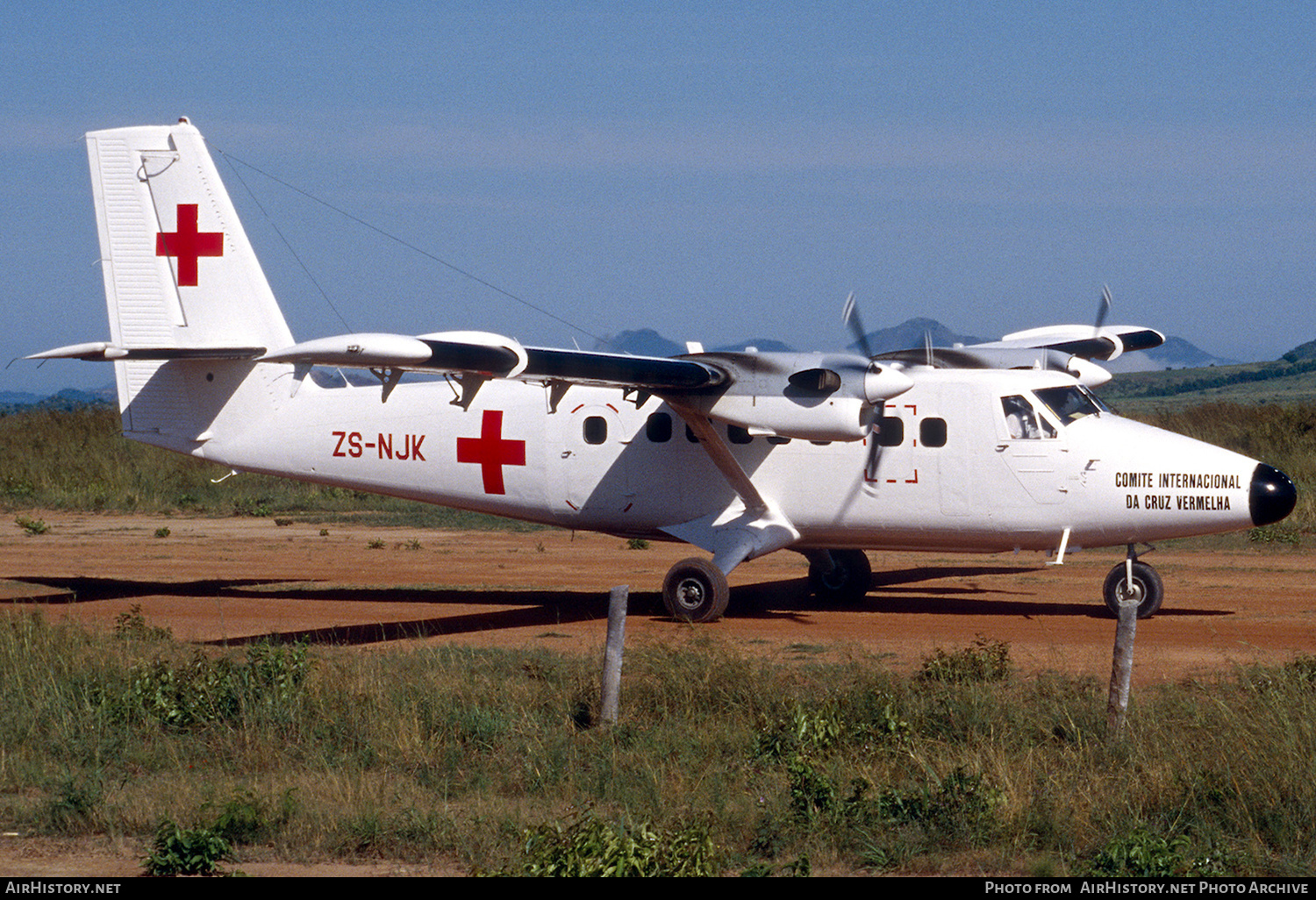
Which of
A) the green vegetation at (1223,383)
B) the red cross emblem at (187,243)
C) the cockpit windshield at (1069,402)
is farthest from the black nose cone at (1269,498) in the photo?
the green vegetation at (1223,383)

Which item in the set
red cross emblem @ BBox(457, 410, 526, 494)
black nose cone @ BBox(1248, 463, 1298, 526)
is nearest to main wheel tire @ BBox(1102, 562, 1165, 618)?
black nose cone @ BBox(1248, 463, 1298, 526)

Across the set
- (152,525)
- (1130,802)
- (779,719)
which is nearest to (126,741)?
(779,719)

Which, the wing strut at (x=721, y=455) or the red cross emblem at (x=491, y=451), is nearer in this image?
the wing strut at (x=721, y=455)

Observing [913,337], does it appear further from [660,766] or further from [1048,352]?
[660,766]

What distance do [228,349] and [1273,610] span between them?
1377cm

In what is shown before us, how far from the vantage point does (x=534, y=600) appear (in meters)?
18.7

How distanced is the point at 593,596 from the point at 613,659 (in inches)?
354

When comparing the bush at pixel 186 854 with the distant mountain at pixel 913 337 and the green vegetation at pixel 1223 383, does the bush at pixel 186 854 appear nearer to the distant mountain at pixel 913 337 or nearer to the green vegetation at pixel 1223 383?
the distant mountain at pixel 913 337

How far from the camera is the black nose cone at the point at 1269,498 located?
577 inches

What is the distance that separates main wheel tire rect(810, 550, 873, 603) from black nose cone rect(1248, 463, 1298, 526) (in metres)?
5.09

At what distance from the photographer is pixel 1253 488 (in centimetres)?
1472

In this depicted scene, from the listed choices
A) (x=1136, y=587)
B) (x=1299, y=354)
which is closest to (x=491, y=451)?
(x=1136, y=587)

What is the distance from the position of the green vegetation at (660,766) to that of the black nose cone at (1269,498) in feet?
12.7
